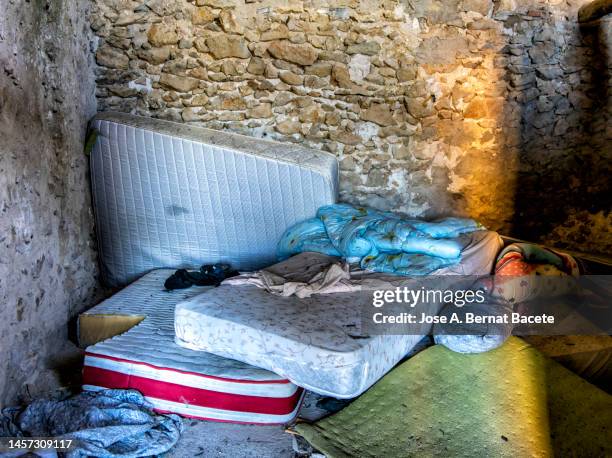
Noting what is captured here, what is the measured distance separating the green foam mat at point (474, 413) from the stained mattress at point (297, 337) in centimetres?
16

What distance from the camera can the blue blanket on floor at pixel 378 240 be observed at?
9.41ft

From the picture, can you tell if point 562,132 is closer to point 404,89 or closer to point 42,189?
point 404,89

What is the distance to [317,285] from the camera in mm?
2605

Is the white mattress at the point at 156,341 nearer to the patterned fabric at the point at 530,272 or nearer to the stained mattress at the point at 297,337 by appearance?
the stained mattress at the point at 297,337

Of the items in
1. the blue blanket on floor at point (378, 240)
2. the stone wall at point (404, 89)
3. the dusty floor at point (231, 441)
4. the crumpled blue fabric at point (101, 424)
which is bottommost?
the dusty floor at point (231, 441)

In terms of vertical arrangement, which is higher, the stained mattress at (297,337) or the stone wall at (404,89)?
the stone wall at (404,89)

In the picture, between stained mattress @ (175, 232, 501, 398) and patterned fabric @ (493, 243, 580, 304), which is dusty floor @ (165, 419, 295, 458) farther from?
patterned fabric @ (493, 243, 580, 304)

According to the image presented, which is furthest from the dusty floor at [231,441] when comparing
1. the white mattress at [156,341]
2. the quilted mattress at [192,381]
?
the white mattress at [156,341]

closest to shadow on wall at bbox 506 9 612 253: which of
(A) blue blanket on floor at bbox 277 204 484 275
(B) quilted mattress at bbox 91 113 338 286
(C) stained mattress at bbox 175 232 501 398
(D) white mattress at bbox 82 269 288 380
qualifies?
(A) blue blanket on floor at bbox 277 204 484 275

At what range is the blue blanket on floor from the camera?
2869mm

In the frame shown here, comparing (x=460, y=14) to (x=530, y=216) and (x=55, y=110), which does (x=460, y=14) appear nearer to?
(x=530, y=216)

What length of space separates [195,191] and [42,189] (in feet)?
3.11

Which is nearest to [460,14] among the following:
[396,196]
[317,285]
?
[396,196]

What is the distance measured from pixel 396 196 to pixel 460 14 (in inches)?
53.3
